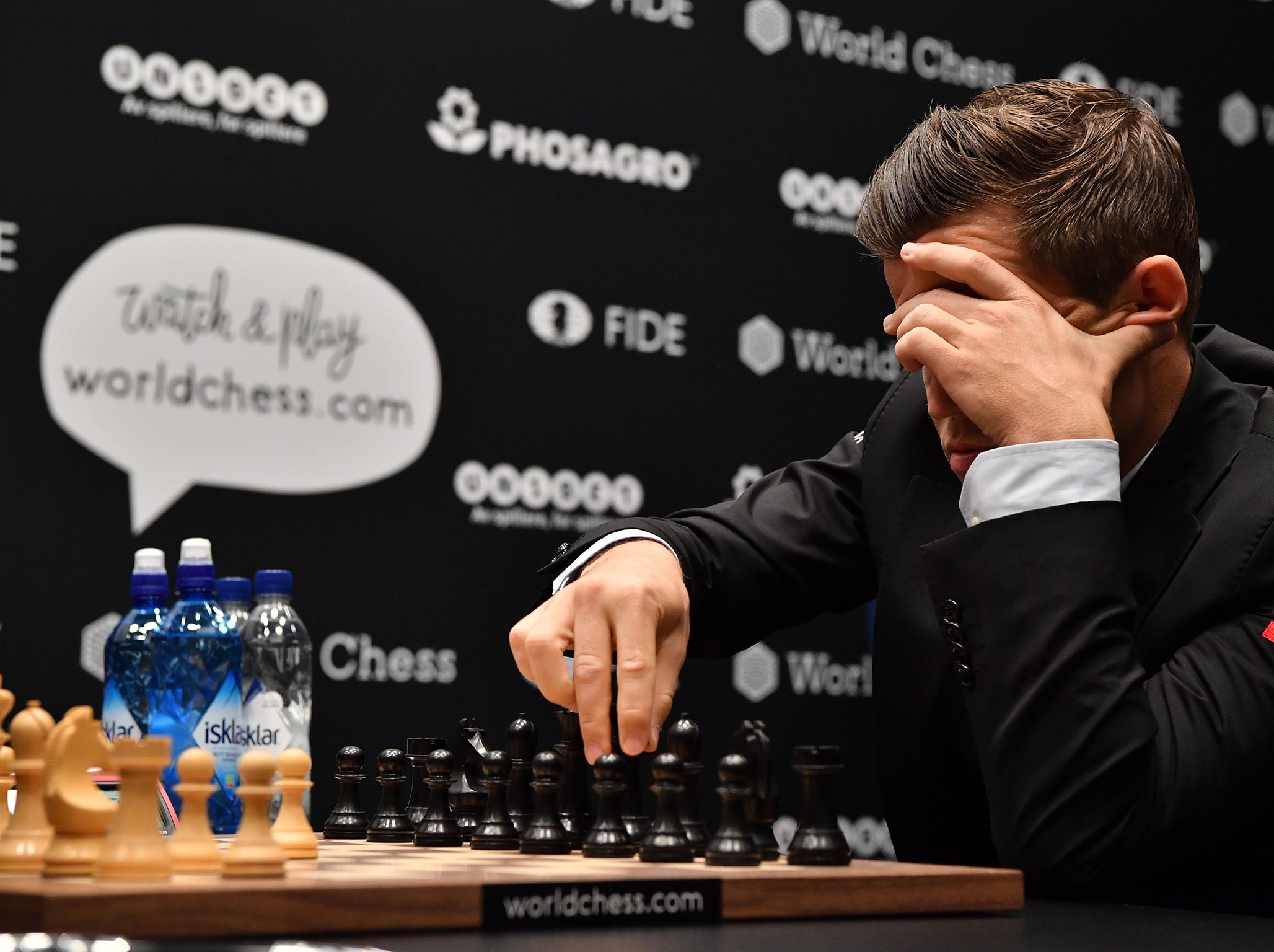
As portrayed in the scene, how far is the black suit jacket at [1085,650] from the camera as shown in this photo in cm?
112

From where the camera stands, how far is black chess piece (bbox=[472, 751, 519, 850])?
123cm

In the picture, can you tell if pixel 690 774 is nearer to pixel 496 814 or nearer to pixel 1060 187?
pixel 496 814

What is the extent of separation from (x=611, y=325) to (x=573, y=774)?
1791 millimetres

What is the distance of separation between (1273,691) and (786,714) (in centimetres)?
198

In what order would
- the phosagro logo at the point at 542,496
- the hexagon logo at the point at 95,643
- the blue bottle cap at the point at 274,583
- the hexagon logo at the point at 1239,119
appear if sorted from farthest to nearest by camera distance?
1. the hexagon logo at the point at 1239,119
2. the phosagro logo at the point at 542,496
3. the hexagon logo at the point at 95,643
4. the blue bottle cap at the point at 274,583

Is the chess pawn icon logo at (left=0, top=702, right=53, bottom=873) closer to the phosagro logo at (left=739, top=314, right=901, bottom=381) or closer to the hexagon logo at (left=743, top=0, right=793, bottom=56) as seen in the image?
the phosagro logo at (left=739, top=314, right=901, bottom=381)

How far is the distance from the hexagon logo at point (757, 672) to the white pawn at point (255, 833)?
2.17 m

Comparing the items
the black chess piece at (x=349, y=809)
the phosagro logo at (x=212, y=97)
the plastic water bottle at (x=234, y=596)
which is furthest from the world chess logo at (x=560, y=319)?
the black chess piece at (x=349, y=809)

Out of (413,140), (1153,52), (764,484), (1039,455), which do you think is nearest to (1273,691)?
(1039,455)

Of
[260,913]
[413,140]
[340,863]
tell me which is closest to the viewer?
[260,913]

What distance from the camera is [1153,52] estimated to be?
3.72 meters

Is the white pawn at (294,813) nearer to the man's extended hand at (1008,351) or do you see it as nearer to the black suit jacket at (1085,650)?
the black suit jacket at (1085,650)

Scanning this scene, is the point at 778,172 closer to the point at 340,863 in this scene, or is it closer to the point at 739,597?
the point at 739,597

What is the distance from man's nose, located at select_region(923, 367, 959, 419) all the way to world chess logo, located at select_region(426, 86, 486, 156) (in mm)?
1761
